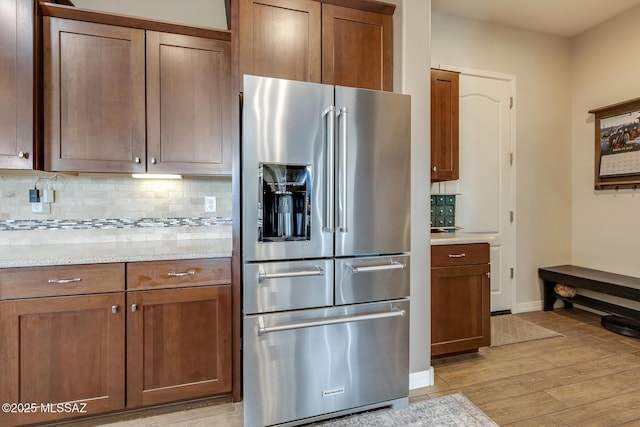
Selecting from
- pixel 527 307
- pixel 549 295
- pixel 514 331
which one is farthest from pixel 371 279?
pixel 549 295

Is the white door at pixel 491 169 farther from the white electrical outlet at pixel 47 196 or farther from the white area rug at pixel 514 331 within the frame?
the white electrical outlet at pixel 47 196

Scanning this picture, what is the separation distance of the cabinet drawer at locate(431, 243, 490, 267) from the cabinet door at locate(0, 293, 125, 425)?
2.00m

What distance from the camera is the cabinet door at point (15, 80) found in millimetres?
1727

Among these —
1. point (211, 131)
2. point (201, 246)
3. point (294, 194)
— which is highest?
point (211, 131)

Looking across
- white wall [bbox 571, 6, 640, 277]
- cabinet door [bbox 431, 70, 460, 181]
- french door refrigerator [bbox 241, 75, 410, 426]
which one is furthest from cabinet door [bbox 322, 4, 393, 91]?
white wall [bbox 571, 6, 640, 277]

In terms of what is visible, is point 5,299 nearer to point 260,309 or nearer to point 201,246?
point 201,246

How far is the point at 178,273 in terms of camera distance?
1.79 metres

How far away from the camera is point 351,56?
194 centimetres

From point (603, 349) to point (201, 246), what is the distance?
329 centimetres

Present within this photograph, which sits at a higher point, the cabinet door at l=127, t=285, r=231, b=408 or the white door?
the white door

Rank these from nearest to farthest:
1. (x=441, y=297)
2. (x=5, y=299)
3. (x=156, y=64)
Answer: (x=5, y=299), (x=156, y=64), (x=441, y=297)

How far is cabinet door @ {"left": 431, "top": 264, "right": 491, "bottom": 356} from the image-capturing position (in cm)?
230

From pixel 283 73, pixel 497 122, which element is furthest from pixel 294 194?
pixel 497 122

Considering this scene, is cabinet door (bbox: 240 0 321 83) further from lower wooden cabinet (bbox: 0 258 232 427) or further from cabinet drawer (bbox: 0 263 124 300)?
cabinet drawer (bbox: 0 263 124 300)
